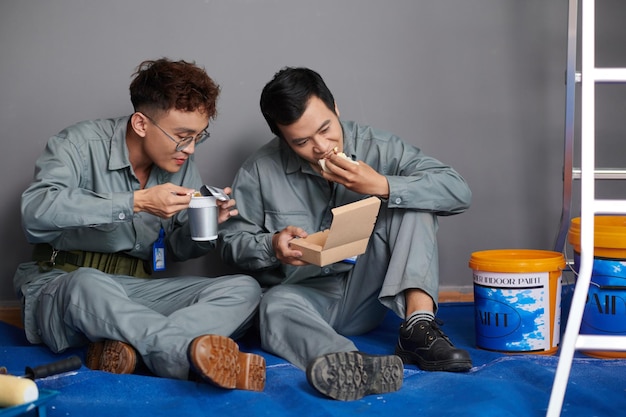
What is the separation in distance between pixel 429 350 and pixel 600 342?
0.67 metres

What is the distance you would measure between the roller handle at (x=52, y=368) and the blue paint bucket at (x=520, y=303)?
49.1 inches

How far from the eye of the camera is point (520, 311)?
94.8 inches

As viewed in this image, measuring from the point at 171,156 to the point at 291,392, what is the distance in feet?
3.10

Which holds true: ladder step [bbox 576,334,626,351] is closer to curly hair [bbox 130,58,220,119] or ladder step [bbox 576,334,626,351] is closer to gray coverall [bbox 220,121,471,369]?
gray coverall [bbox 220,121,471,369]

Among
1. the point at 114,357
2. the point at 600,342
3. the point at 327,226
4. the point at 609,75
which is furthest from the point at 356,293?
the point at 609,75

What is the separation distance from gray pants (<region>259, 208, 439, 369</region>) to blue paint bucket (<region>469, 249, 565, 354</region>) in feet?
0.60

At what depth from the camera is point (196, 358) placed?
1836 millimetres

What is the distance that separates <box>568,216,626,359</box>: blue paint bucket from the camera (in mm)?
2334

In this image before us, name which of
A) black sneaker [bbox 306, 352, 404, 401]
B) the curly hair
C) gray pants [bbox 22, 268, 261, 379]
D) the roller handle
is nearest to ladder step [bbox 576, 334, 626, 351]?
black sneaker [bbox 306, 352, 404, 401]

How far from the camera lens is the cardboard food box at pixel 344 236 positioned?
214 centimetres

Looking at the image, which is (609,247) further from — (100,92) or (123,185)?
(100,92)

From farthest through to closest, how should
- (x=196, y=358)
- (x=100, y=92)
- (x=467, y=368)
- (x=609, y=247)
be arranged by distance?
1. (x=100, y=92)
2. (x=609, y=247)
3. (x=467, y=368)
4. (x=196, y=358)

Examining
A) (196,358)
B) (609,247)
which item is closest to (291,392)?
(196,358)

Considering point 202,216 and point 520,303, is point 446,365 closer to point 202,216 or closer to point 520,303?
point 520,303
